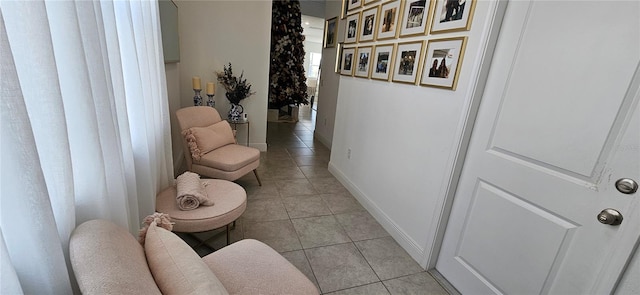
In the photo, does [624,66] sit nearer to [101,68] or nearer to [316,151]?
[101,68]

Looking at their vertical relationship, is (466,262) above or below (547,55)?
below

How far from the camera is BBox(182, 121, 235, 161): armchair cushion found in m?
2.37

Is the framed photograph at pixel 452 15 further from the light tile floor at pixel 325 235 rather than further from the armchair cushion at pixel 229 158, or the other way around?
the armchair cushion at pixel 229 158

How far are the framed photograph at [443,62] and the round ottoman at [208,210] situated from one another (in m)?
1.53

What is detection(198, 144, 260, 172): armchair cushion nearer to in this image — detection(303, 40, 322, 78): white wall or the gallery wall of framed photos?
the gallery wall of framed photos

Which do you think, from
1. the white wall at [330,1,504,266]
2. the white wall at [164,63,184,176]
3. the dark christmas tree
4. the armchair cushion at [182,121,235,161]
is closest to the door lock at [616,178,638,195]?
the white wall at [330,1,504,266]

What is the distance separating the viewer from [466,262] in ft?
5.49

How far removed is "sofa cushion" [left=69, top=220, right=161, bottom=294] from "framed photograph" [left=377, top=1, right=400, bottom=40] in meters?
2.20

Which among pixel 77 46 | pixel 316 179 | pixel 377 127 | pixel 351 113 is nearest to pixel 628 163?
pixel 377 127

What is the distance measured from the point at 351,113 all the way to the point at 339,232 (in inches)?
51.6

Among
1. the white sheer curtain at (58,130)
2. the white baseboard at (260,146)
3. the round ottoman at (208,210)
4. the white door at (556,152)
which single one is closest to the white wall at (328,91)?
the white baseboard at (260,146)

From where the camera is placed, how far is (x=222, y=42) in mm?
3395

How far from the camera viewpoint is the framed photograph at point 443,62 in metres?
1.62

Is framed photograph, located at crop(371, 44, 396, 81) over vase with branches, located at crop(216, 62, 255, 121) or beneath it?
over
